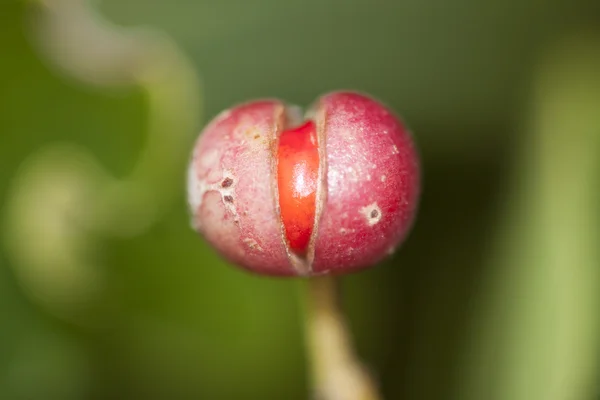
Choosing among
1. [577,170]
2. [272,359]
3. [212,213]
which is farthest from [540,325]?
[212,213]

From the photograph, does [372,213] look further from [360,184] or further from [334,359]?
[334,359]

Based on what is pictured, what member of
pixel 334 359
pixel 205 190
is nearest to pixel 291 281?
pixel 334 359

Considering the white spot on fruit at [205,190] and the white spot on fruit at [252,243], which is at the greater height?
the white spot on fruit at [205,190]

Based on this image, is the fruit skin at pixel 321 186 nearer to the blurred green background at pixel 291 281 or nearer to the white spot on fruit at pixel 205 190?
the white spot on fruit at pixel 205 190

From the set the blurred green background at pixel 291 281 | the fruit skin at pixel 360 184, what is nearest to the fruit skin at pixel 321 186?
the fruit skin at pixel 360 184

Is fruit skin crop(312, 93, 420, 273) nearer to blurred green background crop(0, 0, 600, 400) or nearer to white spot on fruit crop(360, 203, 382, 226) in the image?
white spot on fruit crop(360, 203, 382, 226)

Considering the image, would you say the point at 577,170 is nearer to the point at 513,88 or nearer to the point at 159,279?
the point at 513,88

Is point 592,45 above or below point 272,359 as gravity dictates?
above
